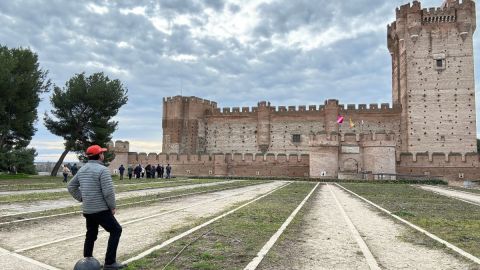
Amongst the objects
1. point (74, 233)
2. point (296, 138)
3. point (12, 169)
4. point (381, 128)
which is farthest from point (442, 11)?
point (74, 233)

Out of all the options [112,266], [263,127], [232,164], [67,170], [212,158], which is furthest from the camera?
[263,127]

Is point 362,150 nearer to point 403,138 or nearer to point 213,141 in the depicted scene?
point 403,138

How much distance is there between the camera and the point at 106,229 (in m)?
4.92

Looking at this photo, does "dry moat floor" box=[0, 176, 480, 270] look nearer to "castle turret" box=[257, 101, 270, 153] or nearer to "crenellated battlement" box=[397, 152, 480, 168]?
"crenellated battlement" box=[397, 152, 480, 168]

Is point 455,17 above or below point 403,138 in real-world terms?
above

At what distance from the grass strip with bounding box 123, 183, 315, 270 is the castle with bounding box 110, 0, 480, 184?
97.6 ft

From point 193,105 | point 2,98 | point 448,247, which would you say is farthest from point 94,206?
point 193,105

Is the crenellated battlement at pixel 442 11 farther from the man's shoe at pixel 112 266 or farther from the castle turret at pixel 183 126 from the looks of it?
the man's shoe at pixel 112 266

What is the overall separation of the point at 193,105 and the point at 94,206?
1978 inches

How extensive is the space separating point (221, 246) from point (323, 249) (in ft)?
4.84

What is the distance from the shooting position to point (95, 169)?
196 inches

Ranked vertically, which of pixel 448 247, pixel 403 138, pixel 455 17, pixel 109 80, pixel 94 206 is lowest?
pixel 448 247

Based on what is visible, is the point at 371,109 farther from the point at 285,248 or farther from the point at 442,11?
the point at 285,248

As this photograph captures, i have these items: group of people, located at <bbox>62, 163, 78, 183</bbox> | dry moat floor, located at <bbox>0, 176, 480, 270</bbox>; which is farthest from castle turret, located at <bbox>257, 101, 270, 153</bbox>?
dry moat floor, located at <bbox>0, 176, 480, 270</bbox>
